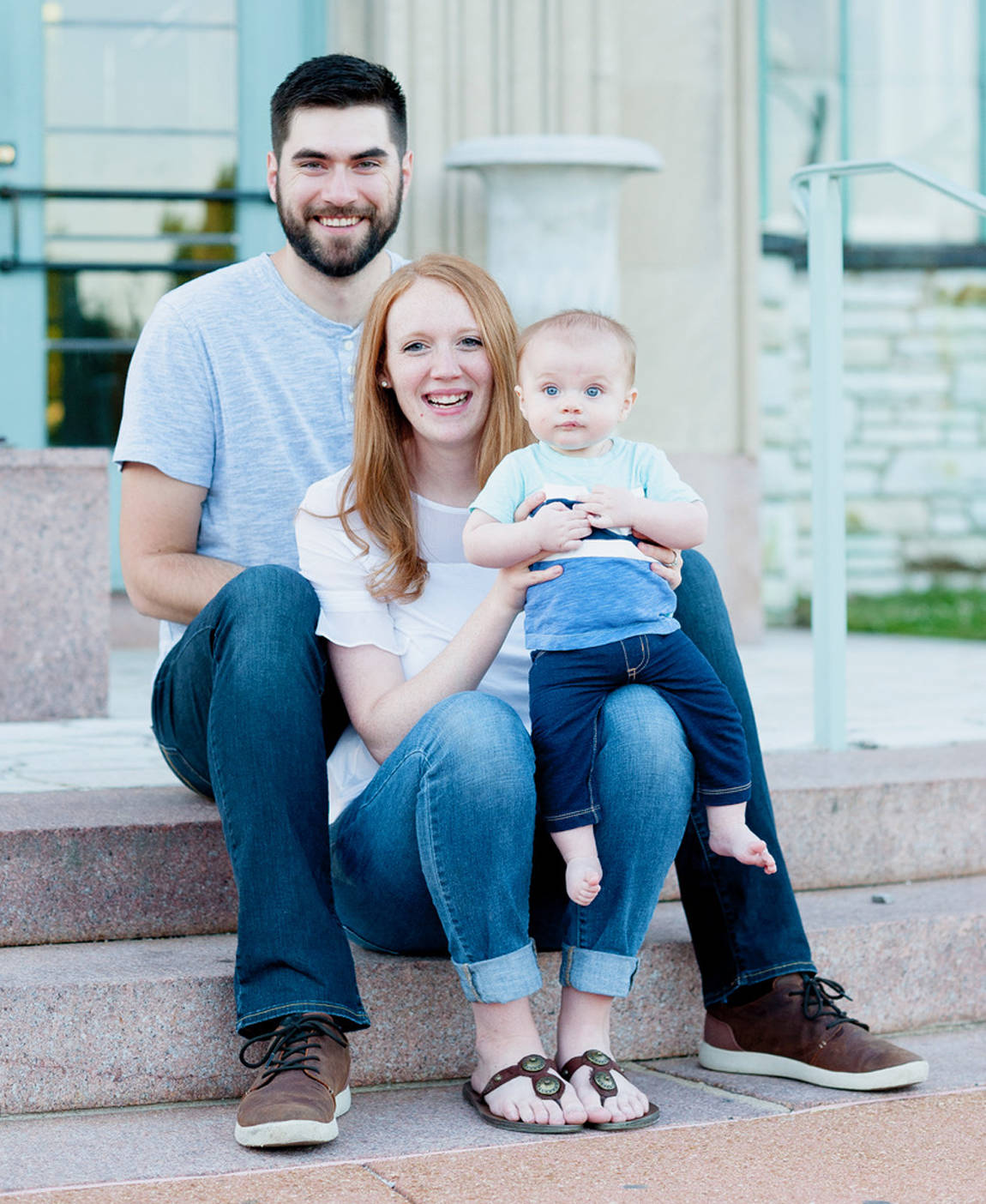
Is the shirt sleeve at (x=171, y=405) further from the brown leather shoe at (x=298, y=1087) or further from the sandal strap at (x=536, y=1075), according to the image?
the sandal strap at (x=536, y=1075)

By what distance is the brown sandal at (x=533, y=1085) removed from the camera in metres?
1.94

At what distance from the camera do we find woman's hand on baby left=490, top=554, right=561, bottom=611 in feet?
6.60

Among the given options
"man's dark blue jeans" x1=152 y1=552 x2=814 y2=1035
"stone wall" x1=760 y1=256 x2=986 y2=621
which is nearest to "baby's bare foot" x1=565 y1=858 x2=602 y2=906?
"man's dark blue jeans" x1=152 y1=552 x2=814 y2=1035

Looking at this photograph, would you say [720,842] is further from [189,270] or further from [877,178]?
[877,178]

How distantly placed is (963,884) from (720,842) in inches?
34.8

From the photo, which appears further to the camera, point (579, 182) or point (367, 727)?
point (579, 182)

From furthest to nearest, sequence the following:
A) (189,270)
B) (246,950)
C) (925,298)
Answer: (925,298) → (189,270) → (246,950)

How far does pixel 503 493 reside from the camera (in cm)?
206

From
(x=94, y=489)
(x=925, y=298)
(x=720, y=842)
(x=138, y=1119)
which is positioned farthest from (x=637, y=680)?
(x=925, y=298)

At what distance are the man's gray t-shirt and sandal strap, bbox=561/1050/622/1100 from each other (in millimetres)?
878

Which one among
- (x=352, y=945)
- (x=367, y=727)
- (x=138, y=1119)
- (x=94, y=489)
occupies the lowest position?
(x=138, y=1119)

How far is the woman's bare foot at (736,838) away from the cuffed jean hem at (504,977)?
A: 297mm

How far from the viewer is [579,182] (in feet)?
15.4

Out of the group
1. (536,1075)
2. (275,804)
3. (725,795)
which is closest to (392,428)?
(275,804)
